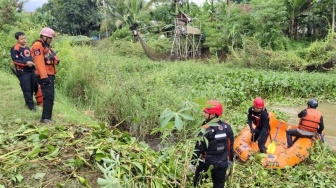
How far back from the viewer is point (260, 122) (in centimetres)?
664

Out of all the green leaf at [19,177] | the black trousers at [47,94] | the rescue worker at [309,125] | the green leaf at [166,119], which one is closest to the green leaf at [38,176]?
the green leaf at [19,177]

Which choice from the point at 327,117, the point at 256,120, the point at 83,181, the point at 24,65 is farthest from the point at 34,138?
the point at 327,117

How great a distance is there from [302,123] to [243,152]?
4.86 ft

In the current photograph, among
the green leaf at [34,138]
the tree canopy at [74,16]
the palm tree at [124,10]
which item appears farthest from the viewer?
the tree canopy at [74,16]

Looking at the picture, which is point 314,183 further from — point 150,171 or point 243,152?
point 150,171

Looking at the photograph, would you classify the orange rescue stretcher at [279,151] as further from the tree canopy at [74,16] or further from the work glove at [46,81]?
the tree canopy at [74,16]

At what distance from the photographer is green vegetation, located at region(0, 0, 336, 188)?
3.17m

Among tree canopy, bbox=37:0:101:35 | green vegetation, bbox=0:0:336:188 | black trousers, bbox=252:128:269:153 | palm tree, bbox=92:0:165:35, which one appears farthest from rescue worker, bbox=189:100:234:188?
tree canopy, bbox=37:0:101:35

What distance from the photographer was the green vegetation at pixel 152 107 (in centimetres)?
317

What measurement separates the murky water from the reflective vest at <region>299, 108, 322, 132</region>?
4.91 ft

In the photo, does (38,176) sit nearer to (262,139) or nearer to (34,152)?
(34,152)

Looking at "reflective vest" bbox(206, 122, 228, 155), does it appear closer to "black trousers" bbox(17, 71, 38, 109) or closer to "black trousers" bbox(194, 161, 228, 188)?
"black trousers" bbox(194, 161, 228, 188)

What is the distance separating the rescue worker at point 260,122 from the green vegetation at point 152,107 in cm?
43

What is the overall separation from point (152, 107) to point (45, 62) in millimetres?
2707
